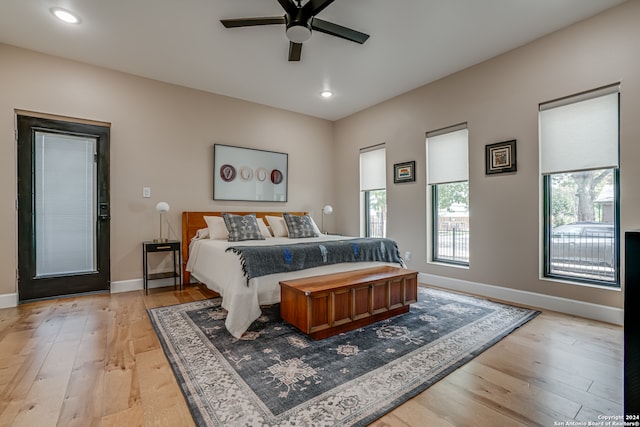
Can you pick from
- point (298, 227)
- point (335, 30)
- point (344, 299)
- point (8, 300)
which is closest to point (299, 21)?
point (335, 30)

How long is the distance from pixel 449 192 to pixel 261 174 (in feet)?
9.77

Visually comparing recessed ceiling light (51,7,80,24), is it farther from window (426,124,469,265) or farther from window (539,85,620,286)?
window (539,85,620,286)

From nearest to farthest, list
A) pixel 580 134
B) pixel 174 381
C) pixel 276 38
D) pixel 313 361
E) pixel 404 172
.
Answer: pixel 174 381, pixel 313 361, pixel 580 134, pixel 276 38, pixel 404 172

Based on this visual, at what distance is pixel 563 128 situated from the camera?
302 cm

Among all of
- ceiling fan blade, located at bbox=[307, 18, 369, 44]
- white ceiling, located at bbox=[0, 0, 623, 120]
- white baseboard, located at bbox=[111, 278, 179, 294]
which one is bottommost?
white baseboard, located at bbox=[111, 278, 179, 294]

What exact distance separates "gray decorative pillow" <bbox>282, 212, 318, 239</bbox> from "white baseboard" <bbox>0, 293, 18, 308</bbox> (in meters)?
3.17

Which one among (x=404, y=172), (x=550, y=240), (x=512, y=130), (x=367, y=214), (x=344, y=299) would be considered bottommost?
(x=344, y=299)

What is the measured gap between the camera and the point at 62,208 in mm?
3541

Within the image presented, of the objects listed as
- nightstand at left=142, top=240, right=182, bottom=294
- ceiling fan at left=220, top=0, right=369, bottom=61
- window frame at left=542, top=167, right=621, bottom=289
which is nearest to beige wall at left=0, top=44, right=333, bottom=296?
nightstand at left=142, top=240, right=182, bottom=294

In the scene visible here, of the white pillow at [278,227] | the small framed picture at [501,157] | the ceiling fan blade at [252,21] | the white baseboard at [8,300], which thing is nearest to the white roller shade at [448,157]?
the small framed picture at [501,157]

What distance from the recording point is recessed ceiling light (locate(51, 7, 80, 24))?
2.68 meters

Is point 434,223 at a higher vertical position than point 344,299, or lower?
higher

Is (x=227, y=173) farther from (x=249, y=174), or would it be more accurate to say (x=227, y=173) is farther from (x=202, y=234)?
(x=202, y=234)

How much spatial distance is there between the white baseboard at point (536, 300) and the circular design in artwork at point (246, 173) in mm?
3161
